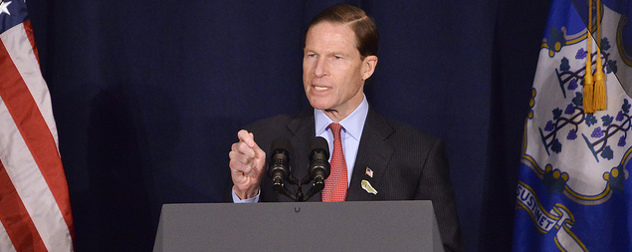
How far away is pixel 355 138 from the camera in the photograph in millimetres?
2232

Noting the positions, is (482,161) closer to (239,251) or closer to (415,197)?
(415,197)

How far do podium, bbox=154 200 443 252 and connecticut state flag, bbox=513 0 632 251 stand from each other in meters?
1.39

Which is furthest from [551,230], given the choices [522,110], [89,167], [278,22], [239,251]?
[89,167]

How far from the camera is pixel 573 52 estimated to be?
260 centimetres

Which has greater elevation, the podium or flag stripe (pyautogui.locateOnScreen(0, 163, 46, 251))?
the podium

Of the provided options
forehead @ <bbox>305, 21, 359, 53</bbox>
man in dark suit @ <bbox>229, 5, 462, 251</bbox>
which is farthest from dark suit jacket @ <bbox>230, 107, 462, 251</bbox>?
forehead @ <bbox>305, 21, 359, 53</bbox>

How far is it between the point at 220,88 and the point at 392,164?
1.09m

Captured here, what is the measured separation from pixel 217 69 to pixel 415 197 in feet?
3.96

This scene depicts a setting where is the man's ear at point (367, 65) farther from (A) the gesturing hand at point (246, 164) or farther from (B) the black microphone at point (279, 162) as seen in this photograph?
(B) the black microphone at point (279, 162)

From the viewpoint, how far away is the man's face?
216 cm

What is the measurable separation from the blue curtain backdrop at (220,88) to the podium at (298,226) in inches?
68.2

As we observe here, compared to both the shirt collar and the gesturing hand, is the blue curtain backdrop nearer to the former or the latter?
the shirt collar

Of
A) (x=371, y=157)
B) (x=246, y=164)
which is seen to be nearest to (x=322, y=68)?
(x=371, y=157)

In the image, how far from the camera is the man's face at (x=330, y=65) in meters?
2.16
